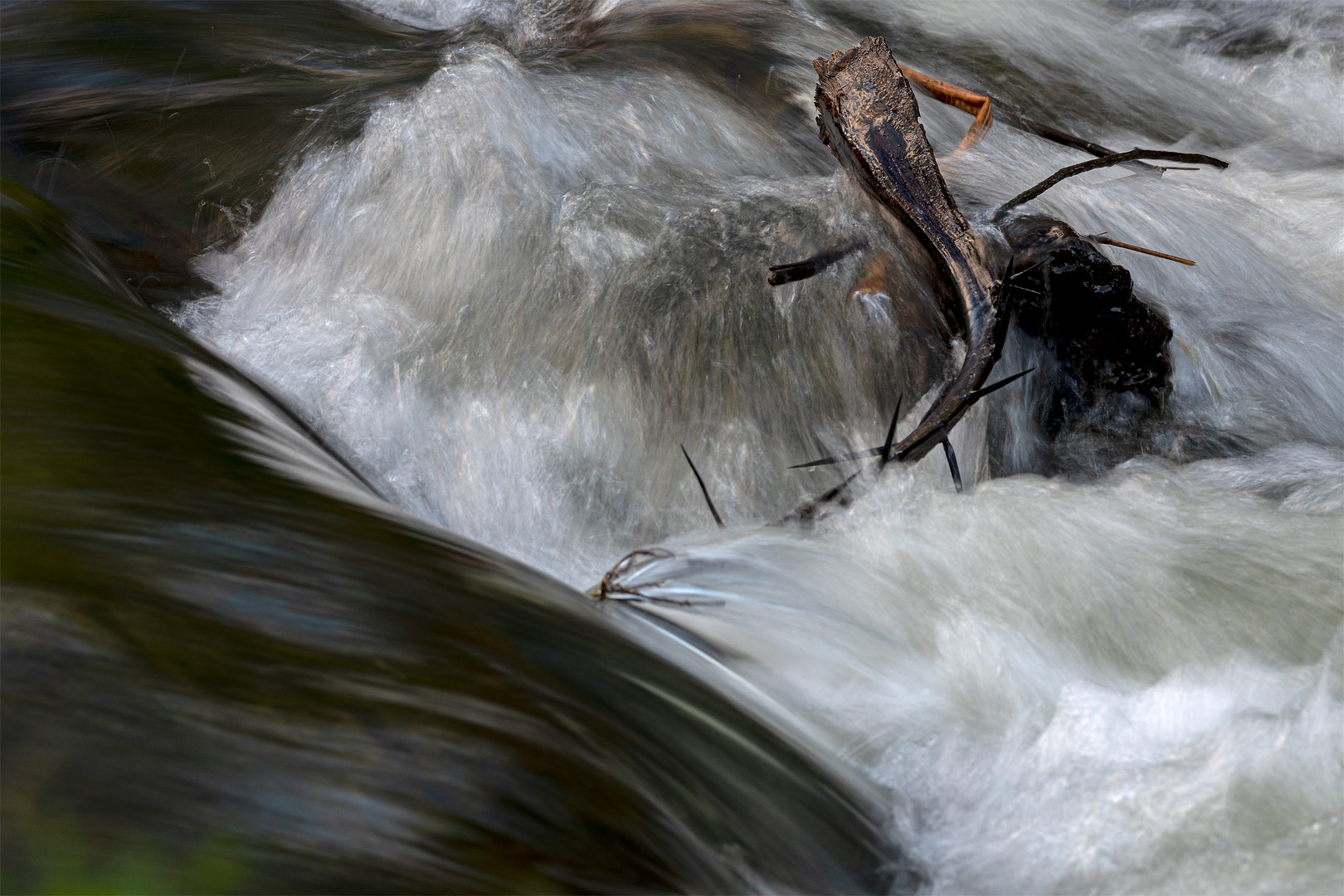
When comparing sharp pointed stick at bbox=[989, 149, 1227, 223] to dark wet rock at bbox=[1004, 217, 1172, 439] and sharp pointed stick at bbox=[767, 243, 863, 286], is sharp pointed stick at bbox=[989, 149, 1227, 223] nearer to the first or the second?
dark wet rock at bbox=[1004, 217, 1172, 439]

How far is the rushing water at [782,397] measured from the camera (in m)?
1.68

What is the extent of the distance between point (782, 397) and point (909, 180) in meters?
0.74

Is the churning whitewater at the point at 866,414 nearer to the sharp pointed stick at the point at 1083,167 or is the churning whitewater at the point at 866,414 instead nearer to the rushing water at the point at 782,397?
the rushing water at the point at 782,397

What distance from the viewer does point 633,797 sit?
1316 millimetres

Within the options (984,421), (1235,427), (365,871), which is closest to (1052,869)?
(365,871)

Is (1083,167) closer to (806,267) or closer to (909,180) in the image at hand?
(909,180)

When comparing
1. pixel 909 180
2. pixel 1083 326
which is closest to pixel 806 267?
pixel 909 180

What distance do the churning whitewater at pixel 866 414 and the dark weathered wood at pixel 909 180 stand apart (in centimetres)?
12

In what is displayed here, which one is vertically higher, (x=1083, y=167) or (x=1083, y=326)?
(x=1083, y=167)

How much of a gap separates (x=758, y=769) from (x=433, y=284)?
2.34m

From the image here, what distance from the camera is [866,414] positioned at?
2955 mm

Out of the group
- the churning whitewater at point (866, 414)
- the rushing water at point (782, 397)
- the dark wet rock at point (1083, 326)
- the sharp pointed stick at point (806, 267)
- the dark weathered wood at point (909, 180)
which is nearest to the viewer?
the rushing water at point (782, 397)

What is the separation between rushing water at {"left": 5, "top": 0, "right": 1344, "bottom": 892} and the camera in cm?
168

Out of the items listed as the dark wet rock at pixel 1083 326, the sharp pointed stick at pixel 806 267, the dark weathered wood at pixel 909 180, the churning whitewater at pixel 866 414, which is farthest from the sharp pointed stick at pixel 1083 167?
the sharp pointed stick at pixel 806 267
